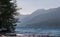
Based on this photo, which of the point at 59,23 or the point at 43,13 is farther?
the point at 43,13

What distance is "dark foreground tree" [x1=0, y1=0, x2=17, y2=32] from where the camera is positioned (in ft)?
80.5

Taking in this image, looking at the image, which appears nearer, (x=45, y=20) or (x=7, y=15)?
(x=7, y=15)

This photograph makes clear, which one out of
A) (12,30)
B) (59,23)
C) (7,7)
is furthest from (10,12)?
(59,23)

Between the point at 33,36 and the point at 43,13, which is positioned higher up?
the point at 43,13

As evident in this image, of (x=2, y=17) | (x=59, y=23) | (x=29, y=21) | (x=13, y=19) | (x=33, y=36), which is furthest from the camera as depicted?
(x=29, y=21)

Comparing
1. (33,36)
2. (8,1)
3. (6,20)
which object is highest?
(8,1)

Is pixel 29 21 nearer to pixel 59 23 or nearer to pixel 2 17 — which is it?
pixel 59 23

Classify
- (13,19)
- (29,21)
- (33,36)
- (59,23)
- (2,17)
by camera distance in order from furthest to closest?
(29,21) → (59,23) → (13,19) → (2,17) → (33,36)

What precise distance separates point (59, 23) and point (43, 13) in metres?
11.0

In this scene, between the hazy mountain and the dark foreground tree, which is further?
the hazy mountain

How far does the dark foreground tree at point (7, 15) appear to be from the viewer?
24.5 m

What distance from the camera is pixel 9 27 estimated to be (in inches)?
1030

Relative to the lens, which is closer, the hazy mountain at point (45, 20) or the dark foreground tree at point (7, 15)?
the dark foreground tree at point (7, 15)

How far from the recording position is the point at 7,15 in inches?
993
